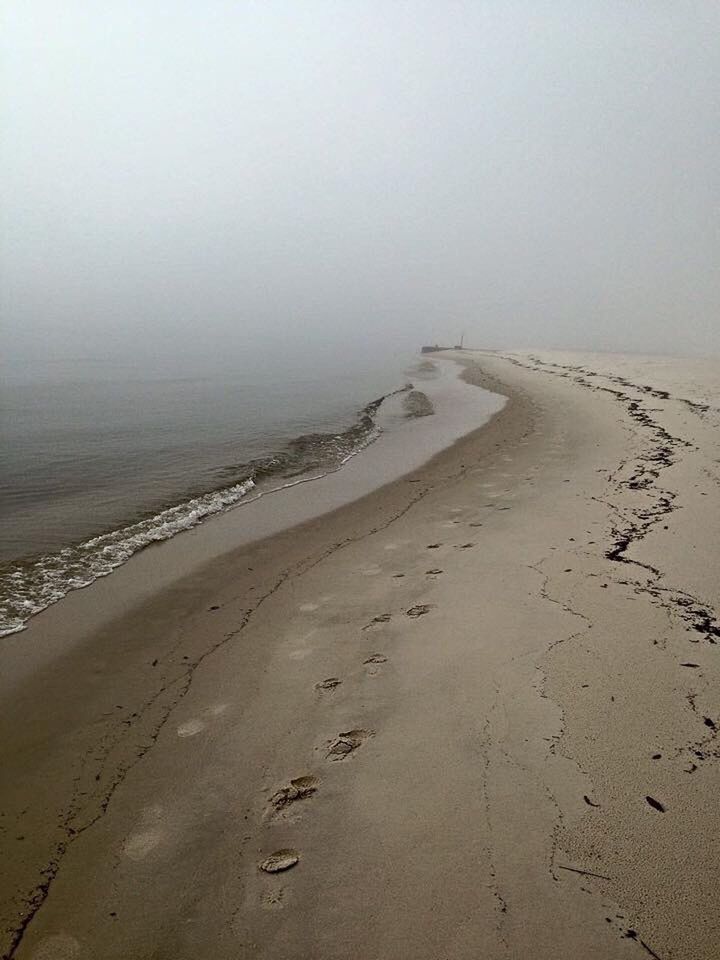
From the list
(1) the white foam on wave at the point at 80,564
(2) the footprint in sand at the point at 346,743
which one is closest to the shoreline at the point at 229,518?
(1) the white foam on wave at the point at 80,564

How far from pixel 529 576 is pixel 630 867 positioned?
3.20m

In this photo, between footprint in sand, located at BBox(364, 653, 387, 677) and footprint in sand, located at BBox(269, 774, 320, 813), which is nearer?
footprint in sand, located at BBox(269, 774, 320, 813)

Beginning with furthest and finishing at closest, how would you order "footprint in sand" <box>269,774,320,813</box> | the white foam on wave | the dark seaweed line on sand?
the white foam on wave < the dark seaweed line on sand < "footprint in sand" <box>269,774,320,813</box>

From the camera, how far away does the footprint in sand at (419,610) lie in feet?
16.4

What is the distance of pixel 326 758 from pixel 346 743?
176mm

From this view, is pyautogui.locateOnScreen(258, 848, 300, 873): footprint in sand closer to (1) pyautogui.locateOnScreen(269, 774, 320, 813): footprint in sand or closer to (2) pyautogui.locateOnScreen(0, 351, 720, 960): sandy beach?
(2) pyautogui.locateOnScreen(0, 351, 720, 960): sandy beach

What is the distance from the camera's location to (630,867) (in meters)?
2.39

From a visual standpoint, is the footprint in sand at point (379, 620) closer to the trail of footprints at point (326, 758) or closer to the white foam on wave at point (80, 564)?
the trail of footprints at point (326, 758)

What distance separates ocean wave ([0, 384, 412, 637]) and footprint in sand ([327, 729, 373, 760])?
4166 mm

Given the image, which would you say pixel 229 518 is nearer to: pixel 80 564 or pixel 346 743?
pixel 80 564

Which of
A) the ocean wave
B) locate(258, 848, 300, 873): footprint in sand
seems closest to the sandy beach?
locate(258, 848, 300, 873): footprint in sand

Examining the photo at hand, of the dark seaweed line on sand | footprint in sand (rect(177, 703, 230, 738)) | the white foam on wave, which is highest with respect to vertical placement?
the dark seaweed line on sand

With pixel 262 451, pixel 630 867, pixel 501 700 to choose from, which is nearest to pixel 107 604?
pixel 501 700

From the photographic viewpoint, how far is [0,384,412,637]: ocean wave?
20.5 ft
